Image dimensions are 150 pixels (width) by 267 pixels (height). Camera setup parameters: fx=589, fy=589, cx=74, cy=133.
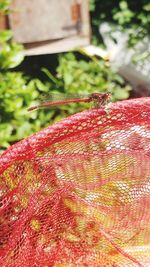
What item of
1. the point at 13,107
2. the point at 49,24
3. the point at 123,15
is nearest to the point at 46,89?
the point at 49,24

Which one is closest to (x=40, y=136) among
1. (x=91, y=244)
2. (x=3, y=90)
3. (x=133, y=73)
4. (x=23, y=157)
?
(x=23, y=157)

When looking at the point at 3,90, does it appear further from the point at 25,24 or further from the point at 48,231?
the point at 48,231

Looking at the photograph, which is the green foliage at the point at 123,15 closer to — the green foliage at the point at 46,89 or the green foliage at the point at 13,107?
the green foliage at the point at 46,89

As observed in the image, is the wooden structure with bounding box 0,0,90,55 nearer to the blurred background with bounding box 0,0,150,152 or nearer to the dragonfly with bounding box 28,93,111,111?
the blurred background with bounding box 0,0,150,152

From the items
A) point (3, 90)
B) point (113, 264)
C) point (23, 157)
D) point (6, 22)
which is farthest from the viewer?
point (6, 22)

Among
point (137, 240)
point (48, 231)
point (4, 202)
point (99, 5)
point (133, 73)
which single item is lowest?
point (133, 73)

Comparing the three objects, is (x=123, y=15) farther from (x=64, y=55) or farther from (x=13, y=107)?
(x=13, y=107)
